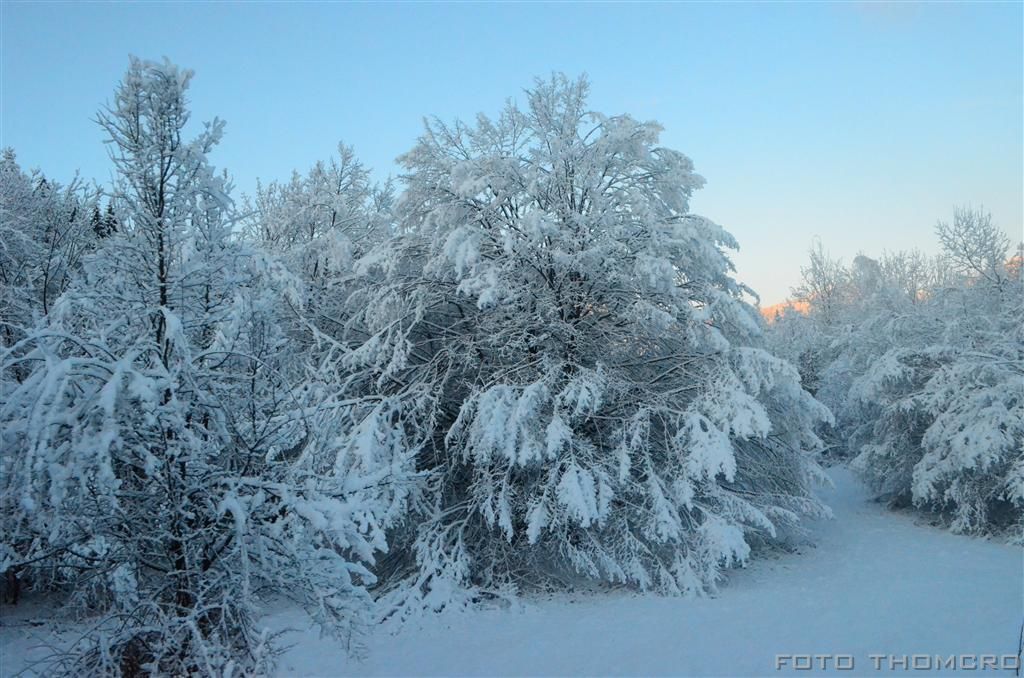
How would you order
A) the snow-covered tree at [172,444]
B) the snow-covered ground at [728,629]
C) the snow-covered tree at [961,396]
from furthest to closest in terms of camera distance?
the snow-covered tree at [961,396] → the snow-covered ground at [728,629] → the snow-covered tree at [172,444]

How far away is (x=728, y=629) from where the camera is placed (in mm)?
7781

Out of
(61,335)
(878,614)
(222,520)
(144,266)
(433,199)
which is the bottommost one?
(878,614)

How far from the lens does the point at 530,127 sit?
1200 cm

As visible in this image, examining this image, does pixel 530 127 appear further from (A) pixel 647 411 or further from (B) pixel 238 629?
(B) pixel 238 629

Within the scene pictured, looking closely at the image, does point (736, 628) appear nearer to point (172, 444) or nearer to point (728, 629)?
point (728, 629)

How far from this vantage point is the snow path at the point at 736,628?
276 inches


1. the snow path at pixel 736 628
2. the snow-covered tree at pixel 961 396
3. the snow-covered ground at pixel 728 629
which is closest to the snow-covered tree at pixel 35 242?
the snow-covered ground at pixel 728 629

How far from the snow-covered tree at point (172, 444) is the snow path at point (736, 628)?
2.72 m

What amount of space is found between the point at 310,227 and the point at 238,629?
43.0 feet

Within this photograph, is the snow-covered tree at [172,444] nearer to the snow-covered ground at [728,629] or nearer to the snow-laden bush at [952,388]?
the snow-covered ground at [728,629]

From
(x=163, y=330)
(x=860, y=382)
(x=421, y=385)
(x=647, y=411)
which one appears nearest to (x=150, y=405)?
(x=163, y=330)

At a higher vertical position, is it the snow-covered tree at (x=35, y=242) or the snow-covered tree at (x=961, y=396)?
the snow-covered tree at (x=35, y=242)

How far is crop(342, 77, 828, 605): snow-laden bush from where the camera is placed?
32.1 ft

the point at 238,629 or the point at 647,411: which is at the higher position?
the point at 647,411
